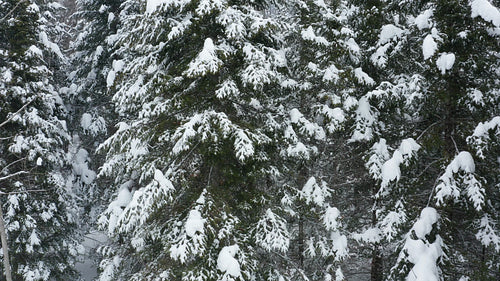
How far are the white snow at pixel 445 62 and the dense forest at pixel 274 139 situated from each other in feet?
0.16

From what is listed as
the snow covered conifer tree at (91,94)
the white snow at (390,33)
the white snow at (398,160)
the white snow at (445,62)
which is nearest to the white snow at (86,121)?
the snow covered conifer tree at (91,94)

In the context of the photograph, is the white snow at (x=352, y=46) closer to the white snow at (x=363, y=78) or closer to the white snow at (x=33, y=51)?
the white snow at (x=363, y=78)

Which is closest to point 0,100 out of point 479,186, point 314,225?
point 314,225

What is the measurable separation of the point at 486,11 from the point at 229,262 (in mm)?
6619

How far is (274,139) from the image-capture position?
836 centimetres

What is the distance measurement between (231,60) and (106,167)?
11.9 feet

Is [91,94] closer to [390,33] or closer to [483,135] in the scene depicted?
[390,33]

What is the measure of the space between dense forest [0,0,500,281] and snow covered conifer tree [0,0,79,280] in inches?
2.5

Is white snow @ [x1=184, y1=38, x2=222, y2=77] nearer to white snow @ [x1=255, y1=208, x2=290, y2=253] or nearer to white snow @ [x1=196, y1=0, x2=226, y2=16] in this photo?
white snow @ [x1=196, y1=0, x2=226, y2=16]

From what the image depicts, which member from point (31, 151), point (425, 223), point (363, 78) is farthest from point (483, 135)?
point (31, 151)

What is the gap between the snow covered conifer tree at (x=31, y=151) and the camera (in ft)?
36.4

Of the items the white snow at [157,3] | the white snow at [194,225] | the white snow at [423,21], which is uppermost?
the white snow at [423,21]

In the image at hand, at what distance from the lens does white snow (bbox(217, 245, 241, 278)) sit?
662cm

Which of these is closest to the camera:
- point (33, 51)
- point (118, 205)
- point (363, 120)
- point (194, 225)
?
point (194, 225)
